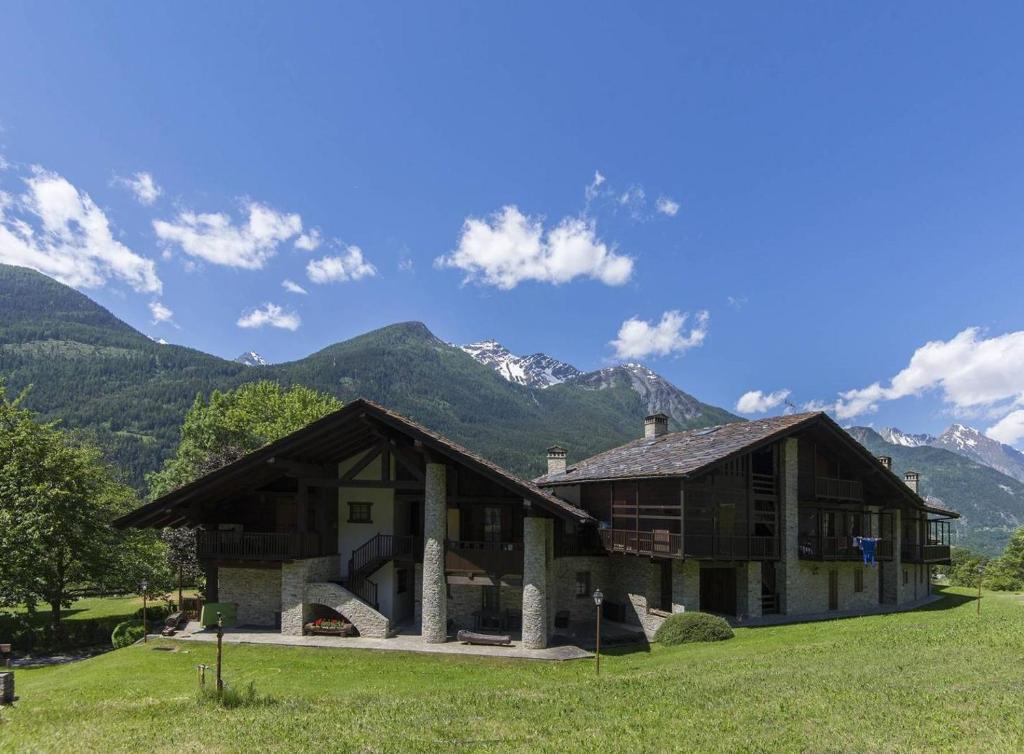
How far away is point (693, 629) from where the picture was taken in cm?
2128

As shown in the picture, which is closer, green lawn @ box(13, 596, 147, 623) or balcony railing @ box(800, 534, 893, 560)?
balcony railing @ box(800, 534, 893, 560)

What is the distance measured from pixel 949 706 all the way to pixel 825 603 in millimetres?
18885

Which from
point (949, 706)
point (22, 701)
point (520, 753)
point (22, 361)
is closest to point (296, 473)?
point (22, 701)

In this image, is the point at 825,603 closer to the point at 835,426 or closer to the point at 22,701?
the point at 835,426

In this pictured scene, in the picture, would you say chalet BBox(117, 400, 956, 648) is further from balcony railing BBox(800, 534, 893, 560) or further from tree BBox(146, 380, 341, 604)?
tree BBox(146, 380, 341, 604)

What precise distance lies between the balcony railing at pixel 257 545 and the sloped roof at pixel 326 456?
5.92ft

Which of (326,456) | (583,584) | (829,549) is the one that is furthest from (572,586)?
(326,456)

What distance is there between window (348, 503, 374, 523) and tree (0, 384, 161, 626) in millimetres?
11514

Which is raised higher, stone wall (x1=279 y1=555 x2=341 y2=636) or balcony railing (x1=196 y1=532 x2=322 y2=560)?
balcony railing (x1=196 y1=532 x2=322 y2=560)

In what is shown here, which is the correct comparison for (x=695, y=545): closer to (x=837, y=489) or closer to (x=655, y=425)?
(x=837, y=489)

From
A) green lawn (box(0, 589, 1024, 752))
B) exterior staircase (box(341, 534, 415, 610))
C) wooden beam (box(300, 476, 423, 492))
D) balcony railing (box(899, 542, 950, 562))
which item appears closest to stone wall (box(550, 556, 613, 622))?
exterior staircase (box(341, 534, 415, 610))

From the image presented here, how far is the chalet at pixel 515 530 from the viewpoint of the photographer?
21.9 metres

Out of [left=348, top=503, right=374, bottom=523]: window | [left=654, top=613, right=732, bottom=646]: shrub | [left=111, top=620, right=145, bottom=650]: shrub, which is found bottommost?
[left=111, top=620, right=145, bottom=650]: shrub

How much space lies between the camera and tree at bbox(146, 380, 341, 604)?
37.6m
